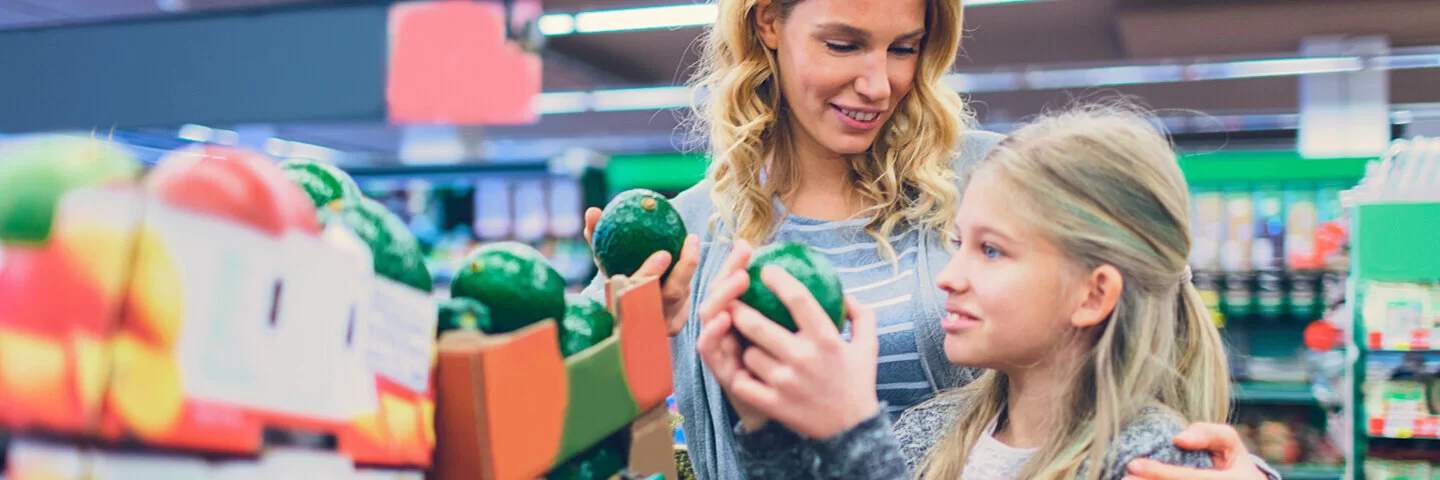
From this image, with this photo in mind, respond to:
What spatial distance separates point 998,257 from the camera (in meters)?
1.37

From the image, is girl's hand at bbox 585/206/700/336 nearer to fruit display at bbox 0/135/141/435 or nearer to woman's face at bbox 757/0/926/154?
woman's face at bbox 757/0/926/154

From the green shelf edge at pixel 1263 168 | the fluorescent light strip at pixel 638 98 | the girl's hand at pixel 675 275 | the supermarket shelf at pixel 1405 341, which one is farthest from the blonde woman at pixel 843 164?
the fluorescent light strip at pixel 638 98

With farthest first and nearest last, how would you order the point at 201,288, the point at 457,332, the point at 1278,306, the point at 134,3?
1. the point at 134,3
2. the point at 1278,306
3. the point at 457,332
4. the point at 201,288

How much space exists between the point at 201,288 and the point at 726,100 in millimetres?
1463

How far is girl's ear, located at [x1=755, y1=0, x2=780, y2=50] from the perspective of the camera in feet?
6.35

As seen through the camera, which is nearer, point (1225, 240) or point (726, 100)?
point (726, 100)

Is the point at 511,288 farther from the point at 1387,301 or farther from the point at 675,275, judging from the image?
the point at 1387,301

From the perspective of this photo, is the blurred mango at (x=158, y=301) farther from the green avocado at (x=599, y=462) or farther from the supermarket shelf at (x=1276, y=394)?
the supermarket shelf at (x=1276, y=394)

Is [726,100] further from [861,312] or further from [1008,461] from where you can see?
[861,312]

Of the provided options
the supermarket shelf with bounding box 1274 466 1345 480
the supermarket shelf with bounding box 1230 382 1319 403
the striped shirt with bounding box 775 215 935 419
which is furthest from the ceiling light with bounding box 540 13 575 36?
the striped shirt with bounding box 775 215 935 419

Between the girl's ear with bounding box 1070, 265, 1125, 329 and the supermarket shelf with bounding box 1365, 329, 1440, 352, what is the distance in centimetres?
340

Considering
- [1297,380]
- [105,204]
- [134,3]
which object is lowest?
[1297,380]

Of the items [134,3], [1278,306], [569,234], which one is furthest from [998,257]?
[134,3]

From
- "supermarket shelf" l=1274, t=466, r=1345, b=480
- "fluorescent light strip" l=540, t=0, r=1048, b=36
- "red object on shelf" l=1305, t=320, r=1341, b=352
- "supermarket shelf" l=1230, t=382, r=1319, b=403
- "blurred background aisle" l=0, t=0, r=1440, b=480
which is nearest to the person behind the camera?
"blurred background aisle" l=0, t=0, r=1440, b=480
